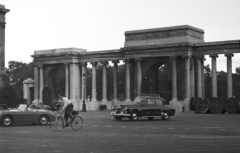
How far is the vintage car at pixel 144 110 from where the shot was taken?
113 feet

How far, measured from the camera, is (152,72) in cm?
6744

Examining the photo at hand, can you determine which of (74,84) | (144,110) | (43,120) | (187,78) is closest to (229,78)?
(187,78)

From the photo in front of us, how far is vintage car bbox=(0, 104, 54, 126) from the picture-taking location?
92.5 ft

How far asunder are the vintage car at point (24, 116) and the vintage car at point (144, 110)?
23.3ft

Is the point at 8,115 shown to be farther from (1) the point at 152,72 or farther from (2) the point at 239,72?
(2) the point at 239,72

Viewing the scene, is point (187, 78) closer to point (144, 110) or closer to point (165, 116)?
point (165, 116)

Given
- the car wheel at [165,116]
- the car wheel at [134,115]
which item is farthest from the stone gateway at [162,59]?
the car wheel at [134,115]

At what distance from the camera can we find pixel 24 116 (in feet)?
93.2

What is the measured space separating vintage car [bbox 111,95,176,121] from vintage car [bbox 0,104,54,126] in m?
7.11

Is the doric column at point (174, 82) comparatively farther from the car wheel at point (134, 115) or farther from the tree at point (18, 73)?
the tree at point (18, 73)

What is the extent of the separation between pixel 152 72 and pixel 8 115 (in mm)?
40944

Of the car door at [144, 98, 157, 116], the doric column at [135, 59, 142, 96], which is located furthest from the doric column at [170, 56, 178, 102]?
the car door at [144, 98, 157, 116]

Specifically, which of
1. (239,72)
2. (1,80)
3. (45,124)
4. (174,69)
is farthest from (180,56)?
(239,72)

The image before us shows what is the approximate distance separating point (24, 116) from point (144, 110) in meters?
10.0
